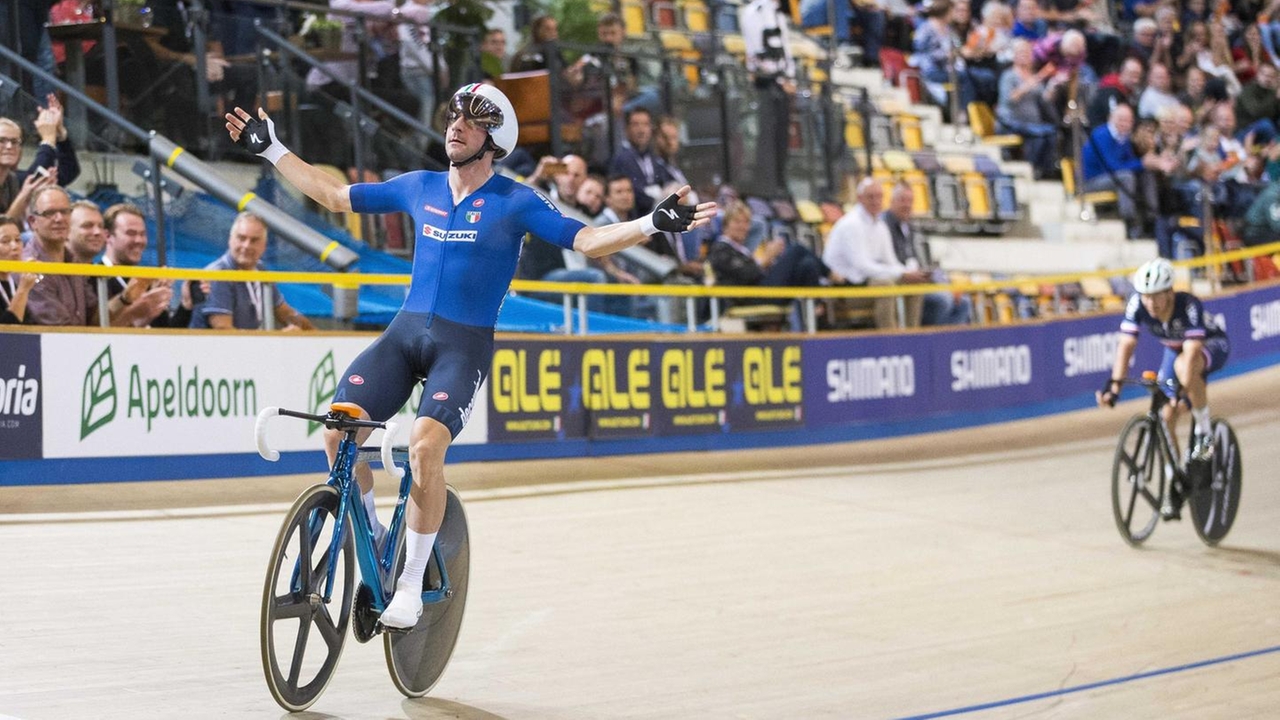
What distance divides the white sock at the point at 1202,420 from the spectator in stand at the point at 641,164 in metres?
4.78

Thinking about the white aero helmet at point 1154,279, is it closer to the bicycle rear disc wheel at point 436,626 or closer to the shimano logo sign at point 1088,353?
the bicycle rear disc wheel at point 436,626

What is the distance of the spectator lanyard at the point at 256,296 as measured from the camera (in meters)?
9.46

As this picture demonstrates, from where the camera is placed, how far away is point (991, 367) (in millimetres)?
14133

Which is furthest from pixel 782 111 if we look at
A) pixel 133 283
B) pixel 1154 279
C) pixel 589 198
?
pixel 133 283

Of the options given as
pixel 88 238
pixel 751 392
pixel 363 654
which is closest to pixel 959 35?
pixel 751 392

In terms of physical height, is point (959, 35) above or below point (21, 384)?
above

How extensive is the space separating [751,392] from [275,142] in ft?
23.6

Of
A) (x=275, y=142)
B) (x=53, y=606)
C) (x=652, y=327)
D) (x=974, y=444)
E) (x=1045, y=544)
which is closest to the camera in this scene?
(x=275, y=142)

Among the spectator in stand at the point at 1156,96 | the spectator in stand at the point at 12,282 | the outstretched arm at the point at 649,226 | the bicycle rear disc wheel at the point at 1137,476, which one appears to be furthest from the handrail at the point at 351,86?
the spectator in stand at the point at 1156,96

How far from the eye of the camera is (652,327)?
1162 cm

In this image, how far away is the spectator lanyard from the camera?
31.0ft

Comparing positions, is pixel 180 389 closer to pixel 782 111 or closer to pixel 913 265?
pixel 913 265

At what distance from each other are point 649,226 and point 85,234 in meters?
4.82

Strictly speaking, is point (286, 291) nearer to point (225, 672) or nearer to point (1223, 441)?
point (225, 672)
